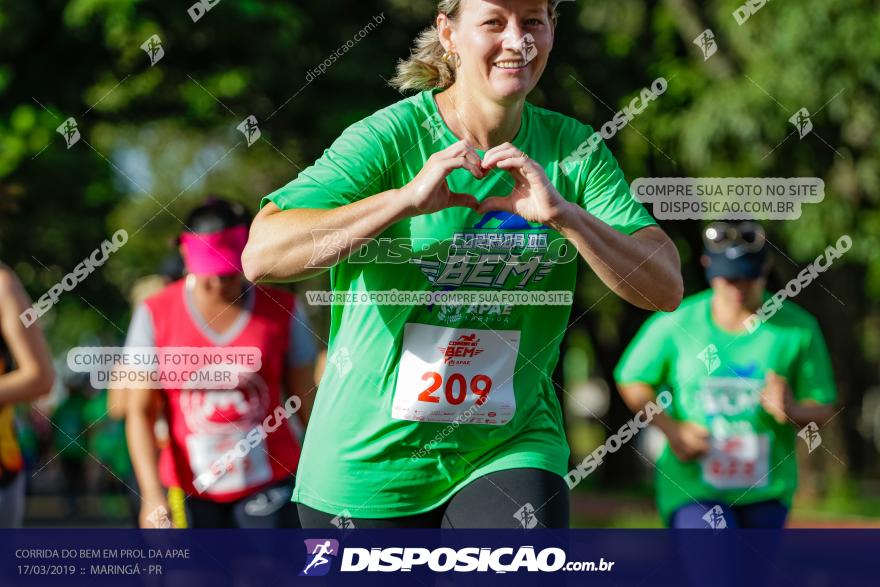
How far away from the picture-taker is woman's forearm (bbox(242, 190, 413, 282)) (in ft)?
10.6

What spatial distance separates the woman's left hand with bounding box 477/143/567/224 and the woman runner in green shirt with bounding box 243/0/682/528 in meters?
0.05

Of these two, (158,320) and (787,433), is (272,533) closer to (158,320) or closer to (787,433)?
(158,320)

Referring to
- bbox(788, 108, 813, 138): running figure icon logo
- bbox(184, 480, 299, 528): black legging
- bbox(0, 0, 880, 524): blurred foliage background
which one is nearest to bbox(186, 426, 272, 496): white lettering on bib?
bbox(184, 480, 299, 528): black legging

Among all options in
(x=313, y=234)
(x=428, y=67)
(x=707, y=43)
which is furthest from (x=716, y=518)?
(x=707, y=43)

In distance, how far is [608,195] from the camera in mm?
3564

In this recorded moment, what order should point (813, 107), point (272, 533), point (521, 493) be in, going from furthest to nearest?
point (813, 107) → point (272, 533) → point (521, 493)

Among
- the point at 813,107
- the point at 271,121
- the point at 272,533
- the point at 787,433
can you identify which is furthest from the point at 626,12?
the point at 272,533

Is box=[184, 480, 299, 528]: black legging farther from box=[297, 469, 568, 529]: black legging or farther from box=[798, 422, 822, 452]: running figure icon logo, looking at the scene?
box=[798, 422, 822, 452]: running figure icon logo

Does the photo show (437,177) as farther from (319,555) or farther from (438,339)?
(319,555)

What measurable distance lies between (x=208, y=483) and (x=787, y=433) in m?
2.28

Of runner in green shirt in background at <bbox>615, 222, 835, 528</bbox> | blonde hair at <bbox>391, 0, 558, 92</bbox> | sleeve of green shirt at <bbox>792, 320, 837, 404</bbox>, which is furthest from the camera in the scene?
sleeve of green shirt at <bbox>792, 320, 837, 404</bbox>

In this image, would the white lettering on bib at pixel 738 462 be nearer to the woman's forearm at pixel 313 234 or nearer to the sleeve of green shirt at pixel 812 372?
the sleeve of green shirt at pixel 812 372

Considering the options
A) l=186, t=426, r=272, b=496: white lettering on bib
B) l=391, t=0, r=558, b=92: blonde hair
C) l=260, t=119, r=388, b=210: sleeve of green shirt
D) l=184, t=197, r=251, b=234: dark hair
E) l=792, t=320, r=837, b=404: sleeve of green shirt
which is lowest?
l=260, t=119, r=388, b=210: sleeve of green shirt

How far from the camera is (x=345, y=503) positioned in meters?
3.57
